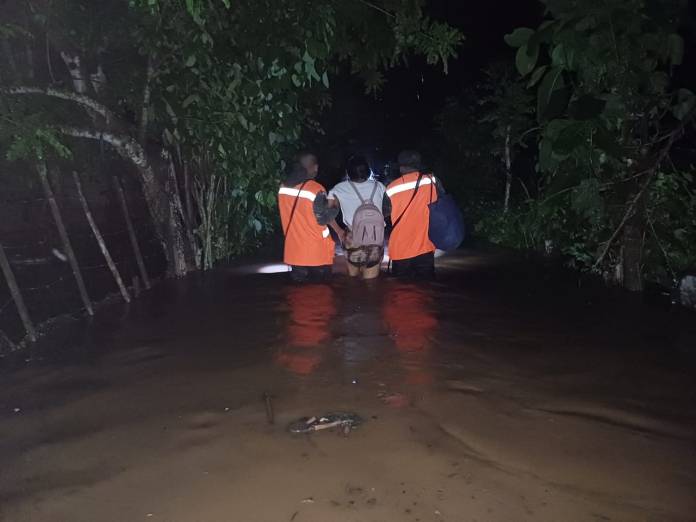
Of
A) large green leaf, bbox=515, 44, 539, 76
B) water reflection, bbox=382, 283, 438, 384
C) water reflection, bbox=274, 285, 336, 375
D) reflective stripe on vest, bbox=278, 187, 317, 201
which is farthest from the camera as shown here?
reflective stripe on vest, bbox=278, 187, 317, 201

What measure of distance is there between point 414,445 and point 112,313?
4.58 m

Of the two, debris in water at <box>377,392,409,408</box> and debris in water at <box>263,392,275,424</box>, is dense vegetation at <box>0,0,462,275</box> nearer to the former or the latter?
debris in water at <box>263,392,275,424</box>

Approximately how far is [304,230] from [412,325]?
8.20ft

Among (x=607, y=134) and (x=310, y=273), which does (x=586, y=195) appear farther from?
(x=310, y=273)

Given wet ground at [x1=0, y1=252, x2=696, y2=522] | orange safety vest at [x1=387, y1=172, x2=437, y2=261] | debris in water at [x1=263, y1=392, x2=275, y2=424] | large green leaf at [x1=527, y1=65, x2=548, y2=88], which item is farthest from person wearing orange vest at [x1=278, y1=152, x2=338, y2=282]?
large green leaf at [x1=527, y1=65, x2=548, y2=88]

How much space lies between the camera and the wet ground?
3.02 metres

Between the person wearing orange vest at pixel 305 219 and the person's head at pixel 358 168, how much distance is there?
1.42ft

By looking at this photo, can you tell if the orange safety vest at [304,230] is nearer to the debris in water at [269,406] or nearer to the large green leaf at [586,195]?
the large green leaf at [586,195]

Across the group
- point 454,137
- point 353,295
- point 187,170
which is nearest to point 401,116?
point 454,137

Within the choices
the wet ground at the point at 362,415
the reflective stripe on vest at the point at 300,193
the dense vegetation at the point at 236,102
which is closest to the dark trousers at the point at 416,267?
the reflective stripe on vest at the point at 300,193

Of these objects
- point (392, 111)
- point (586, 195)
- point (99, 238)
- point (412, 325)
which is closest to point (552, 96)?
point (586, 195)

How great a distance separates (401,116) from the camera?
30.8 metres

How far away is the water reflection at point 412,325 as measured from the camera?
4.94 meters

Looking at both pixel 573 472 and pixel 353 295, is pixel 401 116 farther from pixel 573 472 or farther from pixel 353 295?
pixel 573 472
